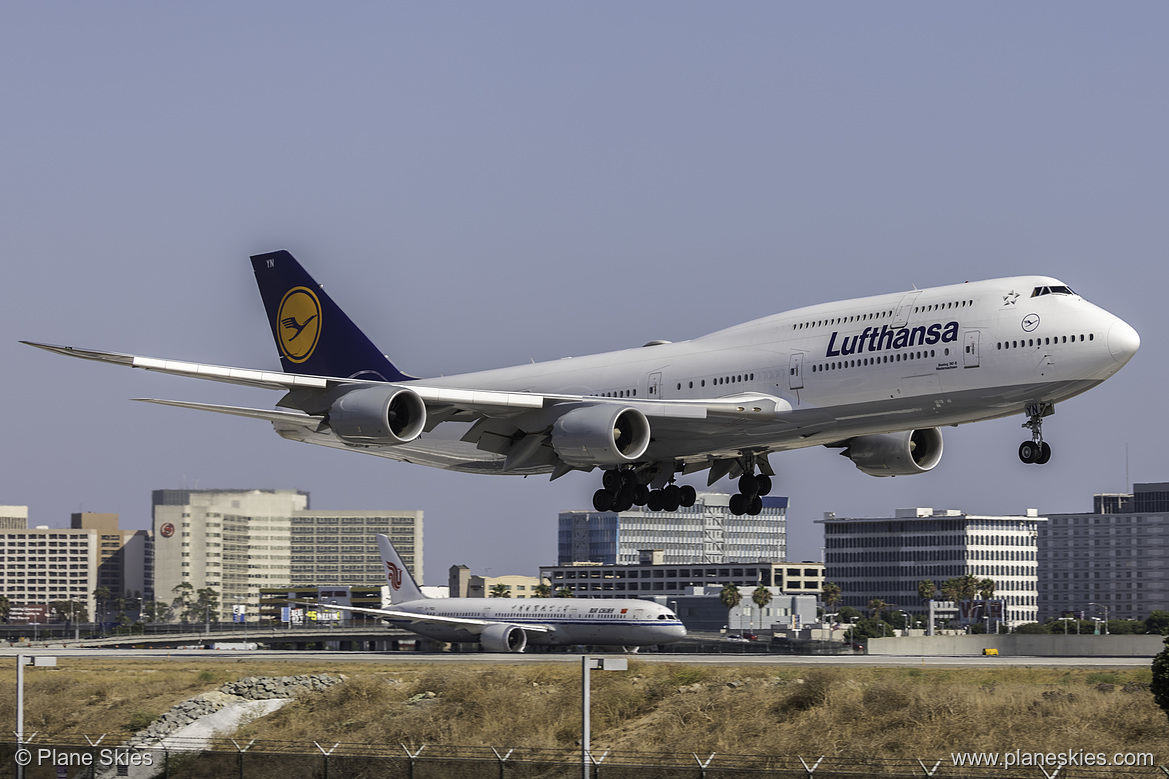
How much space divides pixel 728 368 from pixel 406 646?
82.7 meters

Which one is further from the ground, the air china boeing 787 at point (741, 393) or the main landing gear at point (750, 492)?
the air china boeing 787 at point (741, 393)

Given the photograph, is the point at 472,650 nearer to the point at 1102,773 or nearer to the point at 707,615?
the point at 1102,773

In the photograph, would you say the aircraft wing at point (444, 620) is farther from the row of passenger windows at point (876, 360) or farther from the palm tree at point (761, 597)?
the palm tree at point (761, 597)

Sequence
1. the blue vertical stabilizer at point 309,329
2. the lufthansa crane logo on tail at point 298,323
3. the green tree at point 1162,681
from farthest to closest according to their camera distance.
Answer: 1. the lufthansa crane logo on tail at point 298,323
2. the blue vertical stabilizer at point 309,329
3. the green tree at point 1162,681

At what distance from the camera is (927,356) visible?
43.4 metres

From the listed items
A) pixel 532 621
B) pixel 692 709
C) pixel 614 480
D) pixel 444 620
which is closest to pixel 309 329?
pixel 614 480

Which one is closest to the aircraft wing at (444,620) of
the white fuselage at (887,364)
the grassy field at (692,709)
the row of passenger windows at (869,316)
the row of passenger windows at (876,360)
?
the grassy field at (692,709)

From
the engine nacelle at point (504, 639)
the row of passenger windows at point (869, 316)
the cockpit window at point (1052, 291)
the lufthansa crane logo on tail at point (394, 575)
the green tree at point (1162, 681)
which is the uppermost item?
the cockpit window at point (1052, 291)

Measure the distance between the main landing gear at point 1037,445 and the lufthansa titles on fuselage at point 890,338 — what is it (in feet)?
11.2

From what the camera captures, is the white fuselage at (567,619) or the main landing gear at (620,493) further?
the white fuselage at (567,619)

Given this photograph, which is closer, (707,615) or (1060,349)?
(1060,349)

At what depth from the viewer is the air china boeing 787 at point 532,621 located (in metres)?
85.8

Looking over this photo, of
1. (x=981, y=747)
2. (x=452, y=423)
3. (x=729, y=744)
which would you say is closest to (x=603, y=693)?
(x=729, y=744)

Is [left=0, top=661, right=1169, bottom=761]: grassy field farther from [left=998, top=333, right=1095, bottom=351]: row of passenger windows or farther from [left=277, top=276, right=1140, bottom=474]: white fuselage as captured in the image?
[left=998, top=333, right=1095, bottom=351]: row of passenger windows
